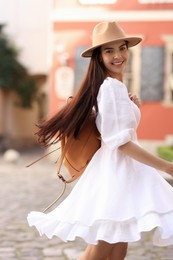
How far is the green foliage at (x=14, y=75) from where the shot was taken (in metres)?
16.3

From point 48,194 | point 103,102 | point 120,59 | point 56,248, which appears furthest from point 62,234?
point 48,194

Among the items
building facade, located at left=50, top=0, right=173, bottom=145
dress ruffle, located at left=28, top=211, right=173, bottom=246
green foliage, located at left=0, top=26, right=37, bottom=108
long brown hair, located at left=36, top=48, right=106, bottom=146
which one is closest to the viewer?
dress ruffle, located at left=28, top=211, right=173, bottom=246

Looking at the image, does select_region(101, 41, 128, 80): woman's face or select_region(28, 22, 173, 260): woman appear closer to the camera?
select_region(28, 22, 173, 260): woman

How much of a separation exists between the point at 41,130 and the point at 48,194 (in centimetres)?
509

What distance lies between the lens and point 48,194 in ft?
24.9

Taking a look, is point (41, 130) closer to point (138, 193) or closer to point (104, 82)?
point (104, 82)

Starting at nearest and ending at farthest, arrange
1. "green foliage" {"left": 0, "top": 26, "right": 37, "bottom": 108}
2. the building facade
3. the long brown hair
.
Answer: the long brown hair → the building facade → "green foliage" {"left": 0, "top": 26, "right": 37, "bottom": 108}

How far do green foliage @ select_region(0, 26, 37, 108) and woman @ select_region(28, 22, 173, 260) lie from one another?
1389 centimetres

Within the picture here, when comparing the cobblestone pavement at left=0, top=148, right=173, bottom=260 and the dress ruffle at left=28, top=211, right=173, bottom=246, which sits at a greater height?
the dress ruffle at left=28, top=211, right=173, bottom=246

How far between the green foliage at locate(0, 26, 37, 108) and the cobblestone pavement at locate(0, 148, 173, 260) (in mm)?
7151

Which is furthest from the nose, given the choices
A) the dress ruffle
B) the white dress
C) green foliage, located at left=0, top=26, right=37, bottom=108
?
green foliage, located at left=0, top=26, right=37, bottom=108

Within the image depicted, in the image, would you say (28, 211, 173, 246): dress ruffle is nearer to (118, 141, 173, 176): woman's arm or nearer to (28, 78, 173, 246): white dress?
(28, 78, 173, 246): white dress

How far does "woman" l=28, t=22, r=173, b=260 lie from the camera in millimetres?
2365

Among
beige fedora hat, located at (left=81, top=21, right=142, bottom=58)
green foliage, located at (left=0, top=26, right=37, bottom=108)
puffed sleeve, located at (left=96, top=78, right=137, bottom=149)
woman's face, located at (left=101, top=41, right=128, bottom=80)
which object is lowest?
green foliage, located at (left=0, top=26, right=37, bottom=108)
